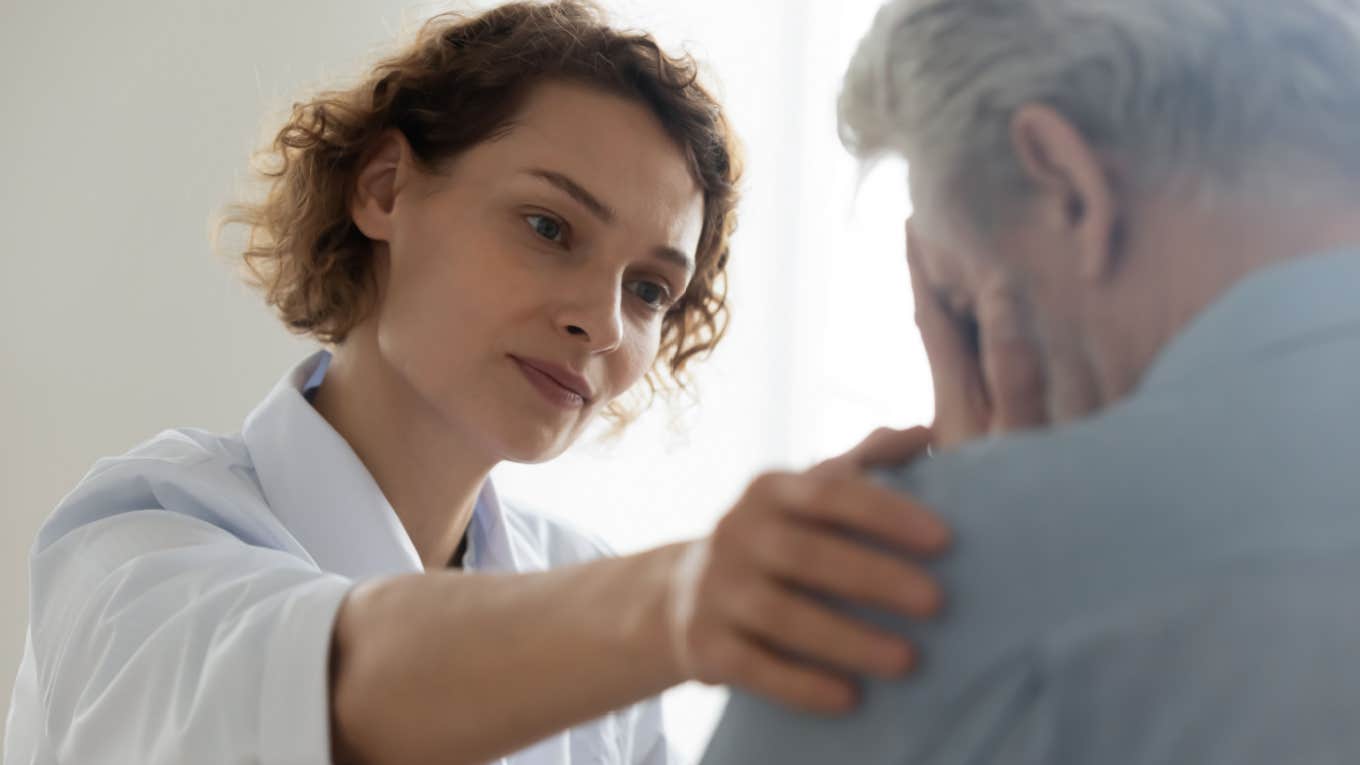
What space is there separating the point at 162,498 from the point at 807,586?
30.8 inches

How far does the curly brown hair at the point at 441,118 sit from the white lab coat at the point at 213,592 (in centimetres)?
13

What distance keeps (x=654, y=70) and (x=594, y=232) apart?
242 millimetres

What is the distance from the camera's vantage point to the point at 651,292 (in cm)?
154

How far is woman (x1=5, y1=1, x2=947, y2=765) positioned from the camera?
0.55 metres

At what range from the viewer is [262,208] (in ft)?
5.67

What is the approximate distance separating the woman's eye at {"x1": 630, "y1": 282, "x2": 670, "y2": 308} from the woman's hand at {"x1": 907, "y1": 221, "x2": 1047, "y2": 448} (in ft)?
2.54

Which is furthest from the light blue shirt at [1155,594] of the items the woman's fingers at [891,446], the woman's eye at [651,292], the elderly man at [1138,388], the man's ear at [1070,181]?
the woman's eye at [651,292]

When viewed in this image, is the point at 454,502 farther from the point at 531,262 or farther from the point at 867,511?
the point at 867,511

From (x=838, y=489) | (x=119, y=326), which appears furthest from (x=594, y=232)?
(x=119, y=326)

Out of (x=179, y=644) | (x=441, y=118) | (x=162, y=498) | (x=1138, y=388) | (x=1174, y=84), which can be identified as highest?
(x=441, y=118)

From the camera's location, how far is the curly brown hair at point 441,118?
4.81 ft

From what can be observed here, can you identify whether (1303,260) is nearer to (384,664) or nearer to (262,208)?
(384,664)

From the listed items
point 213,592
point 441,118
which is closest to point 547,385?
point 441,118

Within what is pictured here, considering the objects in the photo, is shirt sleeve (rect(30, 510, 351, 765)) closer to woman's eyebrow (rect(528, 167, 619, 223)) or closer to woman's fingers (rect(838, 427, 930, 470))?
woman's fingers (rect(838, 427, 930, 470))
